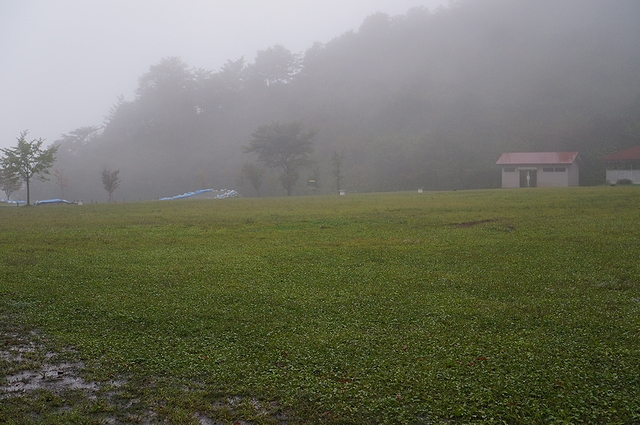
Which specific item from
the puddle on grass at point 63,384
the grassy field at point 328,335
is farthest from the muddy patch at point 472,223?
the puddle on grass at point 63,384

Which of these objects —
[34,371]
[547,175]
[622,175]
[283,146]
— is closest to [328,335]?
[34,371]

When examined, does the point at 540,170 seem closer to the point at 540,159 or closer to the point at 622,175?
the point at 540,159

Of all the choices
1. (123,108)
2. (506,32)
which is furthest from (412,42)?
(123,108)

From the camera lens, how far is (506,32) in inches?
3863

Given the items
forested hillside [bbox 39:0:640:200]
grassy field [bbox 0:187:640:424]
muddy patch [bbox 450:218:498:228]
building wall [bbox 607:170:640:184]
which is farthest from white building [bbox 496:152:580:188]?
grassy field [bbox 0:187:640:424]

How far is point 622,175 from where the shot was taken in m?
50.8

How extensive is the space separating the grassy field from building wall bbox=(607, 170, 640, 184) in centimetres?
4560

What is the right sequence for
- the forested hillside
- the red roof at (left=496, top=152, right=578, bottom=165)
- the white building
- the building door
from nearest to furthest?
1. the red roof at (left=496, top=152, right=578, bottom=165)
2. the white building
3. the building door
4. the forested hillside

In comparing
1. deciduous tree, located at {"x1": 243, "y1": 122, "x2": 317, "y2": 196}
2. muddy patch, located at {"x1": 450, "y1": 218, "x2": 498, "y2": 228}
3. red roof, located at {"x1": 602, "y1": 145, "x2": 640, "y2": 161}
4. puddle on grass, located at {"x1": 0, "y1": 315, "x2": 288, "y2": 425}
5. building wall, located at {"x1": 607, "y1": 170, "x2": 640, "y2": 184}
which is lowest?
puddle on grass, located at {"x1": 0, "y1": 315, "x2": 288, "y2": 425}

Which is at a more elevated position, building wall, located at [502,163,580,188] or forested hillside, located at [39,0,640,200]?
forested hillside, located at [39,0,640,200]

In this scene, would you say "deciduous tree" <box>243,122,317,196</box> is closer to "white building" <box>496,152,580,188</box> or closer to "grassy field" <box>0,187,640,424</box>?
"white building" <box>496,152,580,188</box>

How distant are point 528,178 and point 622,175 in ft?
28.0

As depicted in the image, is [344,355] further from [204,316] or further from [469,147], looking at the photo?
[469,147]

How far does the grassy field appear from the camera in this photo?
12.1 feet
